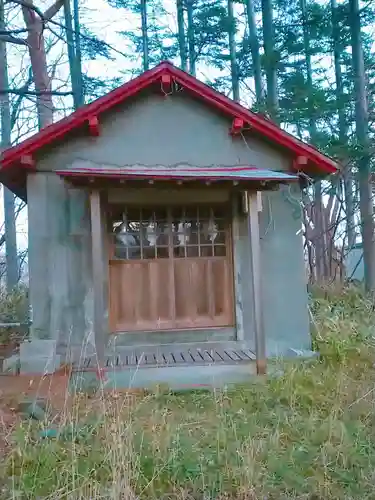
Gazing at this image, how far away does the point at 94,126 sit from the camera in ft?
22.0

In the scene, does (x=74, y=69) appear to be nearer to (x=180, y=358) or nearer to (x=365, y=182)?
(x=365, y=182)

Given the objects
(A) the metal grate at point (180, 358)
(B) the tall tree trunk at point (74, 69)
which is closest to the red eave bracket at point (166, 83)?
(A) the metal grate at point (180, 358)

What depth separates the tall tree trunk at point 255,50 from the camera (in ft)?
48.6

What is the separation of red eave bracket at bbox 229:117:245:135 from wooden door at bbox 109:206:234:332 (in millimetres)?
1196

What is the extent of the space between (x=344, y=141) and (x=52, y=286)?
28.4 ft

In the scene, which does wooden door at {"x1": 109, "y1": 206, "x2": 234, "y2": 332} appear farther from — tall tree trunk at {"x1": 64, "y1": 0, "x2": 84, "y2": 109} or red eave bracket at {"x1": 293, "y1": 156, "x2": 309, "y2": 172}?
tall tree trunk at {"x1": 64, "y1": 0, "x2": 84, "y2": 109}

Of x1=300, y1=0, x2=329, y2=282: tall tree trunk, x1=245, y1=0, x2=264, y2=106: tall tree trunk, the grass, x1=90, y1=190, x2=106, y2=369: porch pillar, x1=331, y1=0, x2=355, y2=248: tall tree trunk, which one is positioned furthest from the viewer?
x1=245, y1=0, x2=264, y2=106: tall tree trunk

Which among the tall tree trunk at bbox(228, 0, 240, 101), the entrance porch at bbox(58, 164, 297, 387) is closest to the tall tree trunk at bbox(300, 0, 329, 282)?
the tall tree trunk at bbox(228, 0, 240, 101)

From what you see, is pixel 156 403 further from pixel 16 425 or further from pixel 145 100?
pixel 145 100

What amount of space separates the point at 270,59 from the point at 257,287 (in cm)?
1014

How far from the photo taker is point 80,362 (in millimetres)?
6094

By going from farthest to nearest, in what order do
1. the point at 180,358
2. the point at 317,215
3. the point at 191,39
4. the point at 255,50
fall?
the point at 191,39 < the point at 317,215 < the point at 255,50 < the point at 180,358

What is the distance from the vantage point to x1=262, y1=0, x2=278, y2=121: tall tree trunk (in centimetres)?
1303

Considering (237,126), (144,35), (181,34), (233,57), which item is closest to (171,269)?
(237,126)
